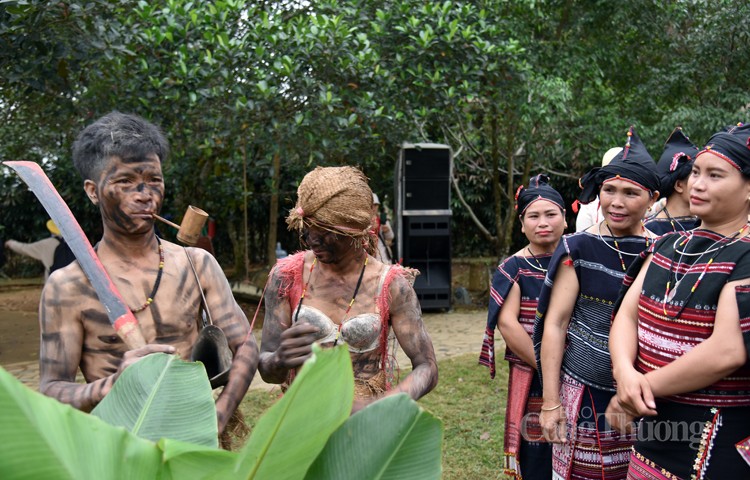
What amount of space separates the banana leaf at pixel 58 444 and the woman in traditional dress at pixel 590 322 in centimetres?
266

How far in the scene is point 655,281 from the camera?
2523 mm

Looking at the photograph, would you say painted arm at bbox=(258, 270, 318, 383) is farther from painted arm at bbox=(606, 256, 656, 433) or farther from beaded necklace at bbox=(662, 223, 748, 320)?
beaded necklace at bbox=(662, 223, 748, 320)

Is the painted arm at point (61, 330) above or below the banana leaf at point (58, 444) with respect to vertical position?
below

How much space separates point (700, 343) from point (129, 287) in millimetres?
1809

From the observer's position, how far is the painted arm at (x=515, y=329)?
350 cm

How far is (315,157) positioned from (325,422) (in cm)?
802

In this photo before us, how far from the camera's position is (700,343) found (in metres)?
2.32

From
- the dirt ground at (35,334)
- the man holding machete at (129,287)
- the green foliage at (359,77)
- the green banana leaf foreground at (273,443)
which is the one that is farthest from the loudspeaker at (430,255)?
the green banana leaf foreground at (273,443)

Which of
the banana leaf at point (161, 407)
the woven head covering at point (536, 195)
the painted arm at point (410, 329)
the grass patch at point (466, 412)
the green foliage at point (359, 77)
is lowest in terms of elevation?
the grass patch at point (466, 412)

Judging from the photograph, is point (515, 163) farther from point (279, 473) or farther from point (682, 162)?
point (279, 473)

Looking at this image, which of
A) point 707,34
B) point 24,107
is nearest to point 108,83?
point 24,107

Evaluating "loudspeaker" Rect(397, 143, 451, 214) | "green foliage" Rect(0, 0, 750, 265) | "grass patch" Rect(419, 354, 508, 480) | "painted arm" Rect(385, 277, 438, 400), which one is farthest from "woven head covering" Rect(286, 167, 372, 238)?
"loudspeaker" Rect(397, 143, 451, 214)

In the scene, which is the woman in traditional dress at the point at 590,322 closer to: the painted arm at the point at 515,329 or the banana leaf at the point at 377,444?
the painted arm at the point at 515,329

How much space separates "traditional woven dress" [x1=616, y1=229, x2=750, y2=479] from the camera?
7.53 feet
